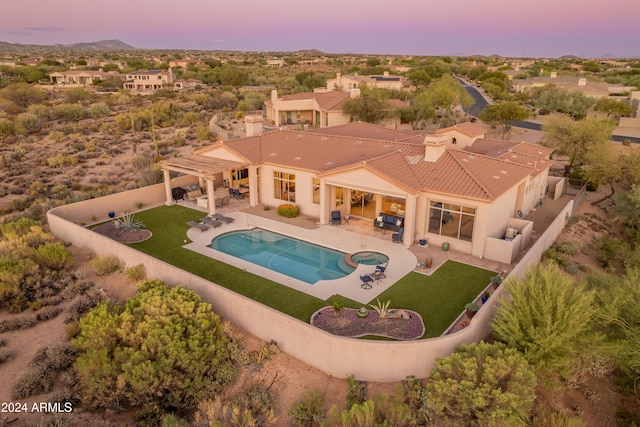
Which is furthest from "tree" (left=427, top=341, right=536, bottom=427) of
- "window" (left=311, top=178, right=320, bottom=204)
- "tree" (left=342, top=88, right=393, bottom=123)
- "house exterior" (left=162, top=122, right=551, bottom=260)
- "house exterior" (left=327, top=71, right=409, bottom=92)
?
"house exterior" (left=327, top=71, right=409, bottom=92)

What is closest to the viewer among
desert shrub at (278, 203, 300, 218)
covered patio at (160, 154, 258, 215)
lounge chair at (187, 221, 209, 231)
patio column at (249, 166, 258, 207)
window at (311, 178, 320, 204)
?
lounge chair at (187, 221, 209, 231)

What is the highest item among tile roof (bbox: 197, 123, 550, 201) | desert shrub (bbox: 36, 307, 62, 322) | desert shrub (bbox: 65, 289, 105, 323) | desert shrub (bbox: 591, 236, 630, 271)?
tile roof (bbox: 197, 123, 550, 201)

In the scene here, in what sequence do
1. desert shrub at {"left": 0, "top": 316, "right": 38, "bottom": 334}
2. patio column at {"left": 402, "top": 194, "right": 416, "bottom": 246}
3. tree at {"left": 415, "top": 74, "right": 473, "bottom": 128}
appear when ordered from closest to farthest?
desert shrub at {"left": 0, "top": 316, "right": 38, "bottom": 334}, patio column at {"left": 402, "top": 194, "right": 416, "bottom": 246}, tree at {"left": 415, "top": 74, "right": 473, "bottom": 128}

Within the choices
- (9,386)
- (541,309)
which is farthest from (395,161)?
(9,386)

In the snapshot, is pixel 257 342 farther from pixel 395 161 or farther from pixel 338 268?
pixel 395 161

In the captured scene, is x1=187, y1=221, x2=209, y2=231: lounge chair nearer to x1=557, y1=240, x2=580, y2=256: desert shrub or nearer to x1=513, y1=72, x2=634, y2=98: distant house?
x1=557, y1=240, x2=580, y2=256: desert shrub

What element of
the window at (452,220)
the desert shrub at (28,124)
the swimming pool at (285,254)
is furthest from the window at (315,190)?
the desert shrub at (28,124)
